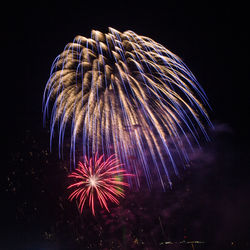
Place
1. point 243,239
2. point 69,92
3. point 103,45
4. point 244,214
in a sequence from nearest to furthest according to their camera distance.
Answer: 1. point 103,45
2. point 69,92
3. point 243,239
4. point 244,214

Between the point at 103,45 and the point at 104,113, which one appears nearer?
the point at 103,45

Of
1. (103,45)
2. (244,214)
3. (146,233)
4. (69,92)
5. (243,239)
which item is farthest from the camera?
(244,214)

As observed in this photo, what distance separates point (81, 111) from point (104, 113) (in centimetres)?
123

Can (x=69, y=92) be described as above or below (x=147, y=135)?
above

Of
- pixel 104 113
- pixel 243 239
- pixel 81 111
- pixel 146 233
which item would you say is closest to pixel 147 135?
pixel 104 113

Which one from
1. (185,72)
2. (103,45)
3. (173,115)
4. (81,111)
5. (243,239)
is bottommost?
(243,239)

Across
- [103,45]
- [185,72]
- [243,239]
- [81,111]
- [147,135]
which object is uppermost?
[103,45]

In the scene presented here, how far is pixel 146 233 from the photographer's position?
73.2 ft

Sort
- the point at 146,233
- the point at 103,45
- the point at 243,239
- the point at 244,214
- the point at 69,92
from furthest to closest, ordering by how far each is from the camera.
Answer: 1. the point at 244,214
2. the point at 146,233
3. the point at 243,239
4. the point at 69,92
5. the point at 103,45

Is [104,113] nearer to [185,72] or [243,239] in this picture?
[185,72]

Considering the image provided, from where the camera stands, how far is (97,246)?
2197cm

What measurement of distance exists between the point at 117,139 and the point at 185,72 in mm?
4960

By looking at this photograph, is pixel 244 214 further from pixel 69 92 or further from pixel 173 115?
pixel 69 92

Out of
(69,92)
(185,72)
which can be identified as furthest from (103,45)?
(185,72)
